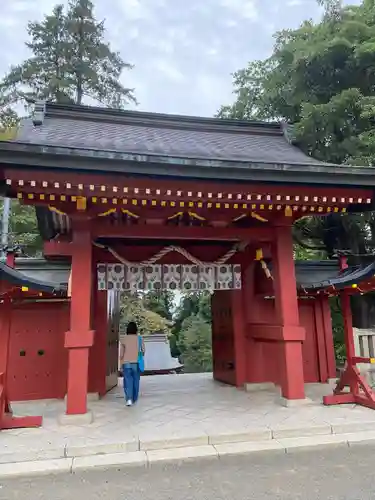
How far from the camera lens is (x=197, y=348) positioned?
60.0 ft

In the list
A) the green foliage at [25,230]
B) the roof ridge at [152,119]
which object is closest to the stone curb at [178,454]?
the roof ridge at [152,119]

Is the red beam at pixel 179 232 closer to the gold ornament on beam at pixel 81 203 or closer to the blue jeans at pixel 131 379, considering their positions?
the gold ornament on beam at pixel 81 203

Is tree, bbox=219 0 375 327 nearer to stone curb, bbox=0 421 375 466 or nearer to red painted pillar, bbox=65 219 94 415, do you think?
stone curb, bbox=0 421 375 466

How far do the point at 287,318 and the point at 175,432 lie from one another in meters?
2.62

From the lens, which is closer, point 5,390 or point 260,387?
point 5,390

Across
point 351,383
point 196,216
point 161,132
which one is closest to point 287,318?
point 351,383

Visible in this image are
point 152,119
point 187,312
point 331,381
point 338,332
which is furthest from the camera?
point 187,312

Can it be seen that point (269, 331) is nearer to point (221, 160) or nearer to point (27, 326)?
point (221, 160)

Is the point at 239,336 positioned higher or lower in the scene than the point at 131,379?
higher

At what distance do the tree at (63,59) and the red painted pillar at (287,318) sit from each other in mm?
14536

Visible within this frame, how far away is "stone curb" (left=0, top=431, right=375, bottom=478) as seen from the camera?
3.79m

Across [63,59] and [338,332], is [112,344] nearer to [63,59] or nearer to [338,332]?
[338,332]

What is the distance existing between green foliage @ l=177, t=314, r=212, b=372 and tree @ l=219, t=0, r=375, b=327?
8186 mm

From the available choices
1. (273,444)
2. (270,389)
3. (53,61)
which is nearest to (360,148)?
(270,389)
